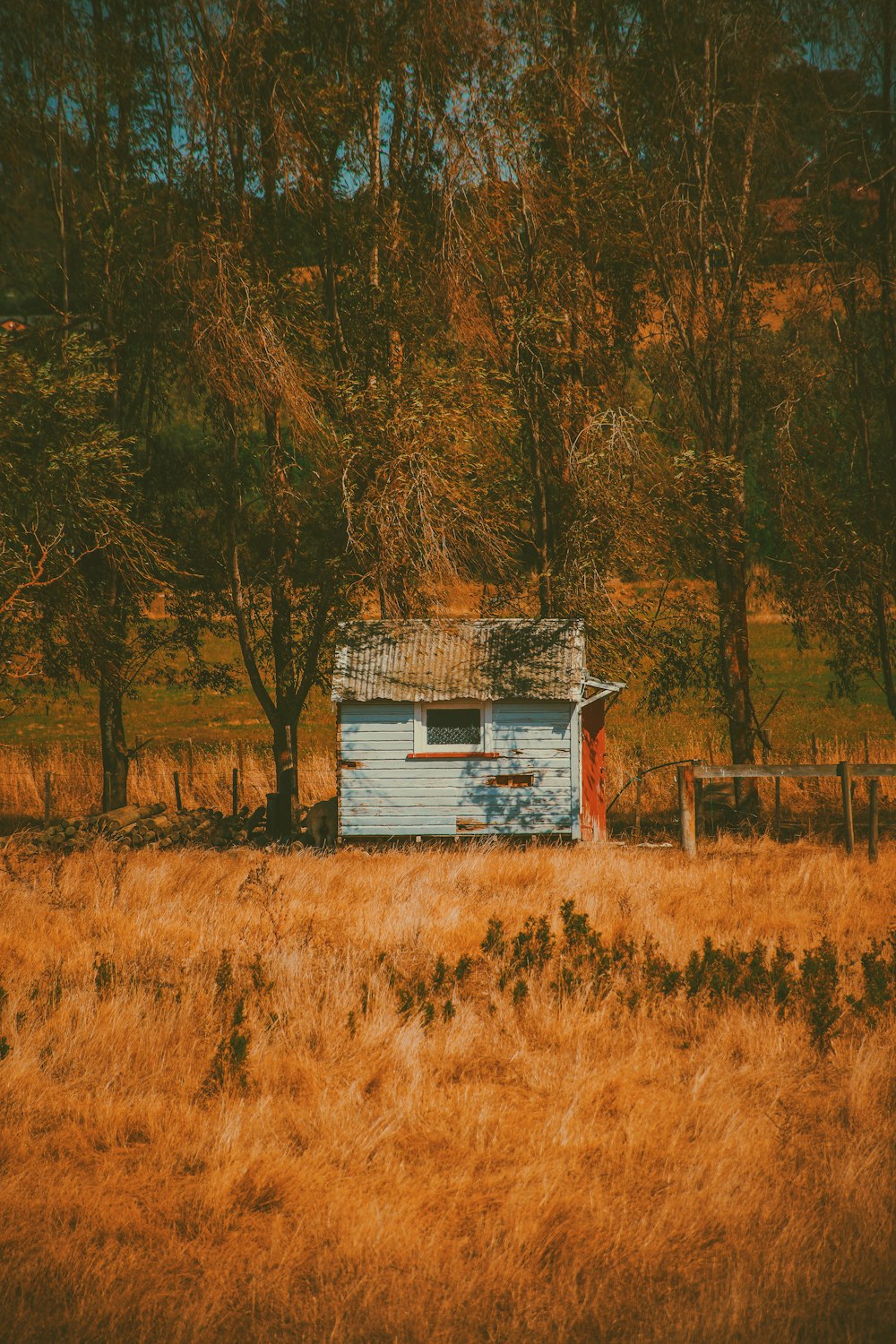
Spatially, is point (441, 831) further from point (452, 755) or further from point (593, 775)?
point (593, 775)

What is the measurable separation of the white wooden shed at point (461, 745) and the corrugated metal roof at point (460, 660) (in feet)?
0.07

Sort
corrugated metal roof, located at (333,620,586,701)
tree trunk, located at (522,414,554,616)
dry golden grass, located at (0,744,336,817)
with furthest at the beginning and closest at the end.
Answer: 1. dry golden grass, located at (0,744,336,817)
2. tree trunk, located at (522,414,554,616)
3. corrugated metal roof, located at (333,620,586,701)

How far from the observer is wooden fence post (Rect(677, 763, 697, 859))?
15.1 meters

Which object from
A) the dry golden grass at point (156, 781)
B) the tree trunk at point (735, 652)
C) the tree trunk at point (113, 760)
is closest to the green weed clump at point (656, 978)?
the tree trunk at point (735, 652)

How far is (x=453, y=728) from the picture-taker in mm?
16703

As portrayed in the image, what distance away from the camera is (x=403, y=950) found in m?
9.79

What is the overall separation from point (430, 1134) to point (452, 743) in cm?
1052

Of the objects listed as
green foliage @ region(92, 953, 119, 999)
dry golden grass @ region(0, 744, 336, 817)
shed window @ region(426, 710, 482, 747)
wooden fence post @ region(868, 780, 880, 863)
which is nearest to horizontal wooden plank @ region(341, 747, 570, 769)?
shed window @ region(426, 710, 482, 747)

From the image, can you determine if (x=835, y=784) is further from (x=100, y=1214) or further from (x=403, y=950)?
(x=100, y=1214)

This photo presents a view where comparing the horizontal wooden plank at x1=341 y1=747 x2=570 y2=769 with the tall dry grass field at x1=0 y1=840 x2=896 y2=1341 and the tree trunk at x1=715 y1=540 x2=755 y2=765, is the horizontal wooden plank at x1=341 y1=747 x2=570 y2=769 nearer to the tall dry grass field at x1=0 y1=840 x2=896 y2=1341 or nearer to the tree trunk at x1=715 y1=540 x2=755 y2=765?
the tree trunk at x1=715 y1=540 x2=755 y2=765

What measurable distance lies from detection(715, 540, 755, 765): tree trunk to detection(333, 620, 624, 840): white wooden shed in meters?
3.50

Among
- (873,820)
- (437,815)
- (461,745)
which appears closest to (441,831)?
(437,815)

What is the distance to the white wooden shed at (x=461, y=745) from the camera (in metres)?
16.5

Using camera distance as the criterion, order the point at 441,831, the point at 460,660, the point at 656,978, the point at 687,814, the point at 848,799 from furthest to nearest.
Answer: the point at 460,660, the point at 441,831, the point at 687,814, the point at 848,799, the point at 656,978
